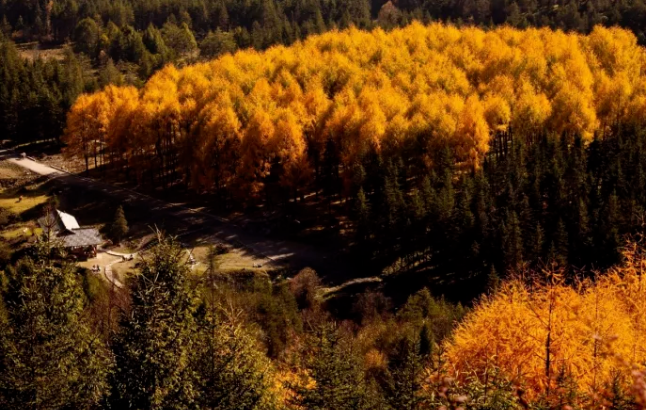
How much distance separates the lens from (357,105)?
275 ft

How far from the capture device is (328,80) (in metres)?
99.6

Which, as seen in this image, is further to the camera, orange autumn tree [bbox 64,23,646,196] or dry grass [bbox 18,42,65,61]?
dry grass [bbox 18,42,65,61]

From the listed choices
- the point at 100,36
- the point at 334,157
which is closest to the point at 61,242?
the point at 334,157

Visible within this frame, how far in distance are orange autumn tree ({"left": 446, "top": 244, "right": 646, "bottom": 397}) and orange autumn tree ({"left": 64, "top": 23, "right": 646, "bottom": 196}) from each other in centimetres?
3590

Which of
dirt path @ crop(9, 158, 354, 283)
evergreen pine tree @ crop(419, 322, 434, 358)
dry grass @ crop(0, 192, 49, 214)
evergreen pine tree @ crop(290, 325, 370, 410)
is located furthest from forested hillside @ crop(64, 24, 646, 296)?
evergreen pine tree @ crop(290, 325, 370, 410)

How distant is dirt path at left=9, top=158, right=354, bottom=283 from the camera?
65.3 metres

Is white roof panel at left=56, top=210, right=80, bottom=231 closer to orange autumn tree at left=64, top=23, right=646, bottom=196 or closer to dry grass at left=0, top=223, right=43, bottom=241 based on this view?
dry grass at left=0, top=223, right=43, bottom=241

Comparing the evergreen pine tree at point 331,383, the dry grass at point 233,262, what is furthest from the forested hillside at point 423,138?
the evergreen pine tree at point 331,383

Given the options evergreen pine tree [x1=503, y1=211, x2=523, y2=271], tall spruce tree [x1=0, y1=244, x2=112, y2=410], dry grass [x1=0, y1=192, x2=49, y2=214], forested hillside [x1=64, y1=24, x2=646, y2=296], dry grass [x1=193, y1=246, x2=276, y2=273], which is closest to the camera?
tall spruce tree [x1=0, y1=244, x2=112, y2=410]

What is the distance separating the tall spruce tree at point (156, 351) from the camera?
63.6 feet

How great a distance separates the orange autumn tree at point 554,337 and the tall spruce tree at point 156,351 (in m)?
12.4

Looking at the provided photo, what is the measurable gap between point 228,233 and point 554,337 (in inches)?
1801

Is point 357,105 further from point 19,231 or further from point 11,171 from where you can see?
point 11,171

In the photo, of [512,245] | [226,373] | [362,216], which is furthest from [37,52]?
[226,373]
